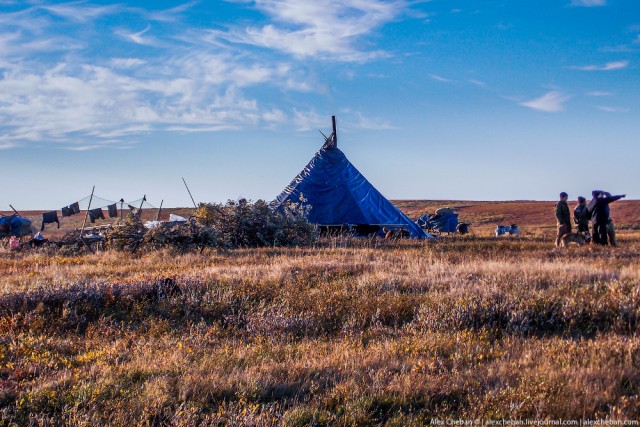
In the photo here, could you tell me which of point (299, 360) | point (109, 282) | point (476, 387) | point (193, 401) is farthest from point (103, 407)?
point (109, 282)

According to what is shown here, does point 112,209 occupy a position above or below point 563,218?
above

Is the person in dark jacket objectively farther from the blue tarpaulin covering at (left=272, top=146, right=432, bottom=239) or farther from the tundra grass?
the tundra grass

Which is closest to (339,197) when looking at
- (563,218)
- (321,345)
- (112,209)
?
(563,218)

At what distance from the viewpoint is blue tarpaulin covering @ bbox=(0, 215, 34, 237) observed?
2661 centimetres

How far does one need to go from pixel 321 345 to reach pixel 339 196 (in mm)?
17693

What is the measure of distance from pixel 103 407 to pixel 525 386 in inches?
144

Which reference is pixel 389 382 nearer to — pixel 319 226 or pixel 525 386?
pixel 525 386

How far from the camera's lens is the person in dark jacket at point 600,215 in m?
18.1

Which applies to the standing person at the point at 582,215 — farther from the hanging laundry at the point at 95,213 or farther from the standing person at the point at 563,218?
the hanging laundry at the point at 95,213

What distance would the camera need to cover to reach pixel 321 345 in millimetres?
6703

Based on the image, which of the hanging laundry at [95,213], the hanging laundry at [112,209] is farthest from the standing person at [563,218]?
the hanging laundry at [95,213]

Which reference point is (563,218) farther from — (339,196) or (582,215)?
(339,196)

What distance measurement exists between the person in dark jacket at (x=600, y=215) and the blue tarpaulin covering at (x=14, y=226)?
23909 millimetres

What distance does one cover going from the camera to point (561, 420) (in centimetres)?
461
